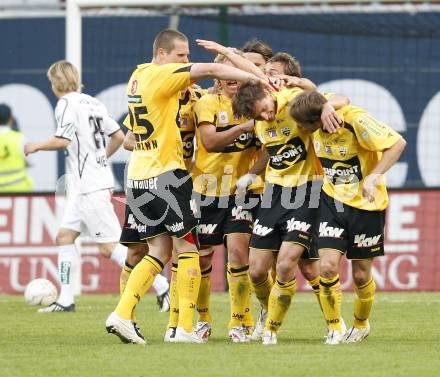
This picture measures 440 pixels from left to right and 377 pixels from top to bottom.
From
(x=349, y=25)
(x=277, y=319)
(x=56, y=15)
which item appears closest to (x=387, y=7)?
(x=349, y=25)

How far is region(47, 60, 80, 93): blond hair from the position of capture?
12.3 m

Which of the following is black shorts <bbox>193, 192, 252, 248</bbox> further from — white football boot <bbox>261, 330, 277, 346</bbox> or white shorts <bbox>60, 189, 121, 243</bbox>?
white shorts <bbox>60, 189, 121, 243</bbox>

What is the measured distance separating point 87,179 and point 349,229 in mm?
4293

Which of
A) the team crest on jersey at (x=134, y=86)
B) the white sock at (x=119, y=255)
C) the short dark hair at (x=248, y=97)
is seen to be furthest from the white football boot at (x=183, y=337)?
the white sock at (x=119, y=255)

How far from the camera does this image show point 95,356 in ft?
26.6

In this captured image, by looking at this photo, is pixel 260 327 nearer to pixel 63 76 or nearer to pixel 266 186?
pixel 266 186

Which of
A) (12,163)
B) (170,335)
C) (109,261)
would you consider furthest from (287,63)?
(12,163)

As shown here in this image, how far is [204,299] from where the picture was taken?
31.8ft

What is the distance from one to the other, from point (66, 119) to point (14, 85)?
696cm

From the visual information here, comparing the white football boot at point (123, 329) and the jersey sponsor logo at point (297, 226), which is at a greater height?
the jersey sponsor logo at point (297, 226)

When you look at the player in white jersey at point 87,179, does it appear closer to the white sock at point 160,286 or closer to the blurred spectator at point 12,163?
the white sock at point 160,286

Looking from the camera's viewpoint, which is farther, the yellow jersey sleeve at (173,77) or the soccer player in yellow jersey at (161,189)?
the soccer player in yellow jersey at (161,189)

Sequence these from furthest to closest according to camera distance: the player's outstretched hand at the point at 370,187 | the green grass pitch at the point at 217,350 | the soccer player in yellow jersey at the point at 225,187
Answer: the soccer player in yellow jersey at the point at 225,187 → the player's outstretched hand at the point at 370,187 → the green grass pitch at the point at 217,350

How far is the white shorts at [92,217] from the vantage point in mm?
12594
